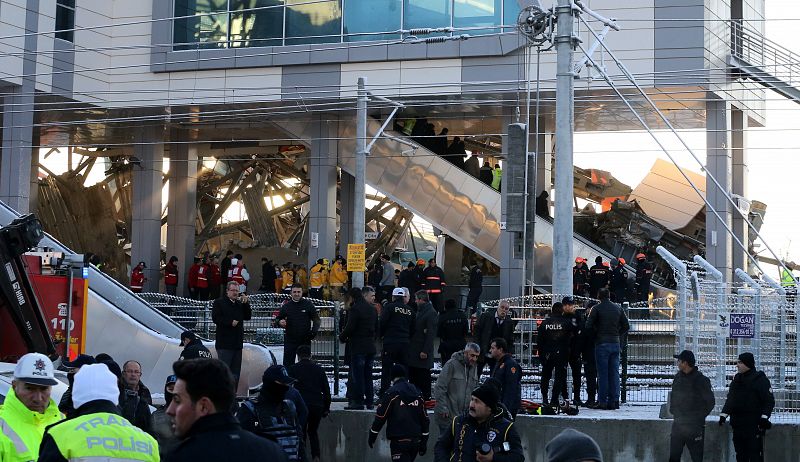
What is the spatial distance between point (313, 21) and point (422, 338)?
20.5 m

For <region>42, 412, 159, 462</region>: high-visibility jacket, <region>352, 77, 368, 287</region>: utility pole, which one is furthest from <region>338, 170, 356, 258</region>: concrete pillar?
<region>42, 412, 159, 462</region>: high-visibility jacket

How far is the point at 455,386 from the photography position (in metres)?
14.6

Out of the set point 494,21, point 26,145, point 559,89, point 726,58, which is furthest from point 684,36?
point 26,145

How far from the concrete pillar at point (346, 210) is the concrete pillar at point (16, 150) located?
10.3 meters

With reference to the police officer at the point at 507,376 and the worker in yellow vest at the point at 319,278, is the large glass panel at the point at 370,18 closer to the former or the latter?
the worker in yellow vest at the point at 319,278

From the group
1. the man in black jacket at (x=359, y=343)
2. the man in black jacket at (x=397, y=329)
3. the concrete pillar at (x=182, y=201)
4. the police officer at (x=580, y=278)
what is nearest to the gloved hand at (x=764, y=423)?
the man in black jacket at (x=397, y=329)

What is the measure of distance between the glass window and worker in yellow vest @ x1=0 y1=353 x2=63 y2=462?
31726 millimetres

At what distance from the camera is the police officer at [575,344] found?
17781 millimetres

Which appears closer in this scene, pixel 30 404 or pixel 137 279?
pixel 30 404

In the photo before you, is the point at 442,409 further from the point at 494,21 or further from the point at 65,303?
the point at 494,21

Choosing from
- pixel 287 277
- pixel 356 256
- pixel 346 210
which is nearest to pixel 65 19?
pixel 287 277

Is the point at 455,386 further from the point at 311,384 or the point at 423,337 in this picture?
the point at 423,337

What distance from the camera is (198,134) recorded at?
141 feet

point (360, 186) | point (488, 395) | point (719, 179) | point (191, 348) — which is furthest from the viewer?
point (719, 179)
